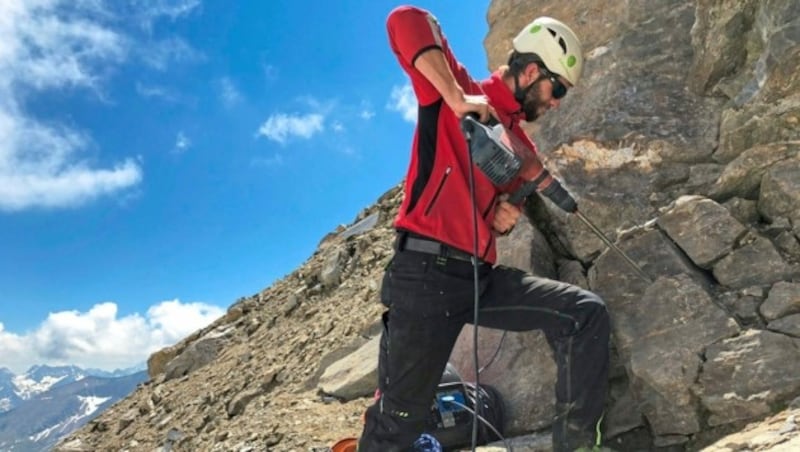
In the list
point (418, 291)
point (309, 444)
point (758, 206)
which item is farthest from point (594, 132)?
point (309, 444)

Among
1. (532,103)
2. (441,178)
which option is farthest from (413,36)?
(532,103)

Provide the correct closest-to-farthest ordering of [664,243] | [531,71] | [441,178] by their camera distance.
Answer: [441,178]
[531,71]
[664,243]

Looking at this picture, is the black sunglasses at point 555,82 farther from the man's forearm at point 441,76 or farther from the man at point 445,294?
the man's forearm at point 441,76

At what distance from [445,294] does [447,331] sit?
35 centimetres

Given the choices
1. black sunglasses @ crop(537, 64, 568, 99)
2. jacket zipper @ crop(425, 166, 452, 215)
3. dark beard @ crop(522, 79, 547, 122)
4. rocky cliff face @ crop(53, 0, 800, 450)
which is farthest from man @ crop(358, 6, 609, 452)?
rocky cliff face @ crop(53, 0, 800, 450)

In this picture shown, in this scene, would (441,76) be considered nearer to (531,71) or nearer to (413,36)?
(413,36)

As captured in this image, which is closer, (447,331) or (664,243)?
(447,331)

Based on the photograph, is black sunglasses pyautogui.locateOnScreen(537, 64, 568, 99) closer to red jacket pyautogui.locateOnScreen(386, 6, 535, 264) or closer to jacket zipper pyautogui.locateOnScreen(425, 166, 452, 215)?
red jacket pyautogui.locateOnScreen(386, 6, 535, 264)

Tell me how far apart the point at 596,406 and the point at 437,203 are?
2.40m

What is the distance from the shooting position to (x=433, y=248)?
5488 mm

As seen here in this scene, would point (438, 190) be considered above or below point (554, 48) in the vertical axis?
below

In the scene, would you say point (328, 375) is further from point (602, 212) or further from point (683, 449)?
point (683, 449)

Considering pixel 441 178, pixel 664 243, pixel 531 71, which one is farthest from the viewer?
pixel 664 243

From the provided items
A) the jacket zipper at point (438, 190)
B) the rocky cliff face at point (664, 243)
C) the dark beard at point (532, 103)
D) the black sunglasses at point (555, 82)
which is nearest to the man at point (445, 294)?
the jacket zipper at point (438, 190)
